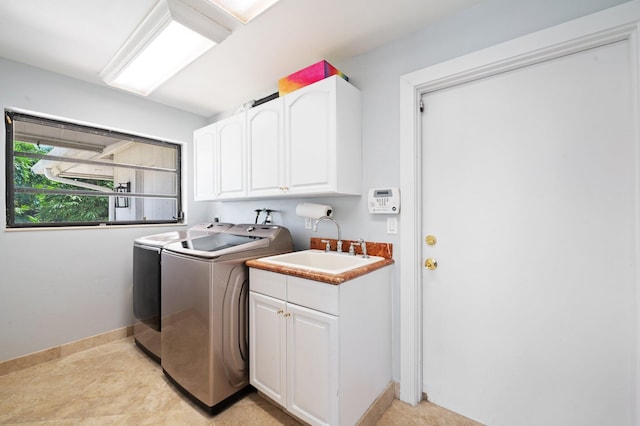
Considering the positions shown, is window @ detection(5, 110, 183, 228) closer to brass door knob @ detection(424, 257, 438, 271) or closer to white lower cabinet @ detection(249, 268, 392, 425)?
white lower cabinet @ detection(249, 268, 392, 425)

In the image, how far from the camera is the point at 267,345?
159 cm

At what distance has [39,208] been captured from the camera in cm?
223

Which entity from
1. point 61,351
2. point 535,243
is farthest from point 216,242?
point 535,243

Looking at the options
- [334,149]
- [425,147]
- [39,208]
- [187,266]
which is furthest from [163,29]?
[39,208]

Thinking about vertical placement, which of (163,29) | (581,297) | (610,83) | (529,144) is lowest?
(581,297)

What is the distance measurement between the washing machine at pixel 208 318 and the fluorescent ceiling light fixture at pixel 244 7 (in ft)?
4.65

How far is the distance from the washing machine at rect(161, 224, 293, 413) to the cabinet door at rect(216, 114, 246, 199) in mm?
623

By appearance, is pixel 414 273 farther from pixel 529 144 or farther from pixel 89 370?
pixel 89 370

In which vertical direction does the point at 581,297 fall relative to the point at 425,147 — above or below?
below

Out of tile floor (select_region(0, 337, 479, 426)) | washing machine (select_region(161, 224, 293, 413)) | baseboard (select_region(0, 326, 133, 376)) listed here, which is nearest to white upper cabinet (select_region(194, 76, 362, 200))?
washing machine (select_region(161, 224, 293, 413))

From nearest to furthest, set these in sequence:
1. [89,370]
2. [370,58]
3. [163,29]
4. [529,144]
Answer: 1. [529,144]
2. [163,29]
3. [370,58]
4. [89,370]

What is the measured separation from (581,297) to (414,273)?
79 centimetres

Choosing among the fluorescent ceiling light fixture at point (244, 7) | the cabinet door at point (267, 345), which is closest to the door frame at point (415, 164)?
the cabinet door at point (267, 345)

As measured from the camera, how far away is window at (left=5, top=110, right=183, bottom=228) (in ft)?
7.06
